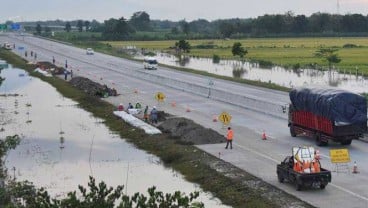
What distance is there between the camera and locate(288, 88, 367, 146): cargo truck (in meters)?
33.6

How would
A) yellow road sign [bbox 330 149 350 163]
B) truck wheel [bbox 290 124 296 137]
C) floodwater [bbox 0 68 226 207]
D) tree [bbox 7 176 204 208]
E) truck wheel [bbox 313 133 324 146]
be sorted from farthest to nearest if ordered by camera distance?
truck wheel [bbox 290 124 296 137], truck wheel [bbox 313 133 324 146], floodwater [bbox 0 68 226 207], yellow road sign [bbox 330 149 350 163], tree [bbox 7 176 204 208]

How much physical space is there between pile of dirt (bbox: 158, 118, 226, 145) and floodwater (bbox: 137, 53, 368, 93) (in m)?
26.4

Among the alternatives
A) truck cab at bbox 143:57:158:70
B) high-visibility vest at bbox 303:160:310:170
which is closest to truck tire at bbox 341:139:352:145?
high-visibility vest at bbox 303:160:310:170

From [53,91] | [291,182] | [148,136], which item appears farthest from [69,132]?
[53,91]

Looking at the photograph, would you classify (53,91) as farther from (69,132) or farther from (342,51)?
(342,51)

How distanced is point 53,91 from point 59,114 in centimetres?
2027

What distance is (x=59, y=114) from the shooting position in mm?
52781

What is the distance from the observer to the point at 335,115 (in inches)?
1318

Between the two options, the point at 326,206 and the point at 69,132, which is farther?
the point at 69,132

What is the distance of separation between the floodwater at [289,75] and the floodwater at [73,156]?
29.5 m

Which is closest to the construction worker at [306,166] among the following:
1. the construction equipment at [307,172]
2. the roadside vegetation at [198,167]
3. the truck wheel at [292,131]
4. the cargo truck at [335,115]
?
the construction equipment at [307,172]

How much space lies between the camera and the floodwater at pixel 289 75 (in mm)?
75062

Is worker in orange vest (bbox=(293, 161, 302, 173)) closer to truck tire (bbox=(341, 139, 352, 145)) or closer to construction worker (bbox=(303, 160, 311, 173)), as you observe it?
construction worker (bbox=(303, 160, 311, 173))

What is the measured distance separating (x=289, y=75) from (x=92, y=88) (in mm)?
32844
